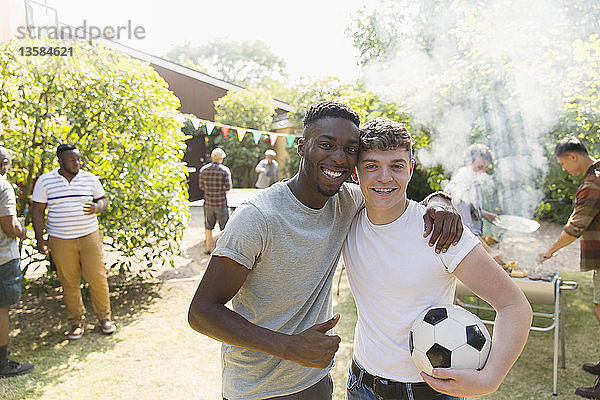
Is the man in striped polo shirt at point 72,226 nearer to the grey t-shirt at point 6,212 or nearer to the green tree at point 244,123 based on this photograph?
the grey t-shirt at point 6,212

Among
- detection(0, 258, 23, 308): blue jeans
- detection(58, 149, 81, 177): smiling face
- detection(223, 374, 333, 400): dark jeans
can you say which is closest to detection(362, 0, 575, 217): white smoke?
detection(58, 149, 81, 177): smiling face

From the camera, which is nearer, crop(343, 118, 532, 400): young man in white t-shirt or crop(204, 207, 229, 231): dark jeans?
crop(343, 118, 532, 400): young man in white t-shirt

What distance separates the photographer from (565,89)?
5109 millimetres

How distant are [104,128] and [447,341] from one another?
16.6ft

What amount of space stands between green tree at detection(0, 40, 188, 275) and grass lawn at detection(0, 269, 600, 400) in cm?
107

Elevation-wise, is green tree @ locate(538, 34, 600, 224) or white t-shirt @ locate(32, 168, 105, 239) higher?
green tree @ locate(538, 34, 600, 224)

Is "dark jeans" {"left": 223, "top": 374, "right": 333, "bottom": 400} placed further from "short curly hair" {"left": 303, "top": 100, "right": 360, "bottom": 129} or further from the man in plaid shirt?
the man in plaid shirt

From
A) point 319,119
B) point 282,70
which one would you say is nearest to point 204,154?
point 319,119

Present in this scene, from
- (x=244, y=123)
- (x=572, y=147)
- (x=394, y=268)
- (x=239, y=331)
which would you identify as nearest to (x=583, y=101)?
(x=572, y=147)

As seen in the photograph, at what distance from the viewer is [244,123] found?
669 inches

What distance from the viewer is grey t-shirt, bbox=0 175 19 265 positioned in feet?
12.9

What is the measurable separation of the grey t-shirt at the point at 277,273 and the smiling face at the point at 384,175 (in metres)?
0.20

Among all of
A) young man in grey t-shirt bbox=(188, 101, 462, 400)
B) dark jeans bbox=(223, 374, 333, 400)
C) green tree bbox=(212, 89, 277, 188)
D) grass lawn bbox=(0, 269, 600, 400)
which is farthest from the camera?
green tree bbox=(212, 89, 277, 188)

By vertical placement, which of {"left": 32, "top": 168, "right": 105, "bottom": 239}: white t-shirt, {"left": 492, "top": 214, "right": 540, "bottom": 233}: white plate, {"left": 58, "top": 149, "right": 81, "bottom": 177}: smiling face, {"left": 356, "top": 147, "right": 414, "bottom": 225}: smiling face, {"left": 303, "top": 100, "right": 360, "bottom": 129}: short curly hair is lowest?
{"left": 492, "top": 214, "right": 540, "bottom": 233}: white plate
